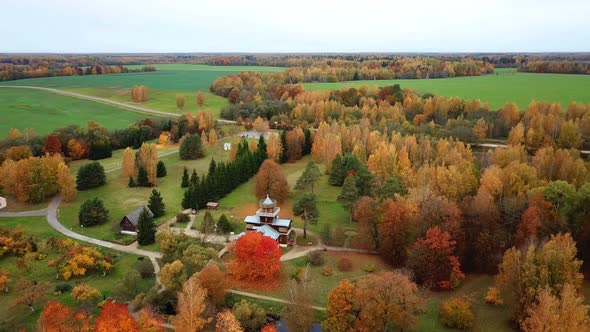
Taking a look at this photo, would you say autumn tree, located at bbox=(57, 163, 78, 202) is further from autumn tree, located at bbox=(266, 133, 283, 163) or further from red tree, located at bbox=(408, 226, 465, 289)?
red tree, located at bbox=(408, 226, 465, 289)

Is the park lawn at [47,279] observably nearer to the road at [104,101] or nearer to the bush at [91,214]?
the bush at [91,214]

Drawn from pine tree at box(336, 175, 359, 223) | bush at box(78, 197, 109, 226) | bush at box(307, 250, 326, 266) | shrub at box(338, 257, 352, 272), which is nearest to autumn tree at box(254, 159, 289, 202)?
pine tree at box(336, 175, 359, 223)

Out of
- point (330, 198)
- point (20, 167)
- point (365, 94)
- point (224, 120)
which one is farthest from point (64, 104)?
point (330, 198)

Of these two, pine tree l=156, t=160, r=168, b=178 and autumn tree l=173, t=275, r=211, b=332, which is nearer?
autumn tree l=173, t=275, r=211, b=332

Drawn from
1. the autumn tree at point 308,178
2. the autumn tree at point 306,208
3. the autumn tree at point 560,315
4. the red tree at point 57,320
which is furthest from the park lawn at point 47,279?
the autumn tree at point 560,315

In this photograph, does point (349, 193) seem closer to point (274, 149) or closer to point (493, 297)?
point (493, 297)

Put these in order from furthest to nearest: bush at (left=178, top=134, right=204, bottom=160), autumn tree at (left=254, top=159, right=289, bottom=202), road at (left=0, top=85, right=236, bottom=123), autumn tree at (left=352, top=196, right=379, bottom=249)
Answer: road at (left=0, top=85, right=236, bottom=123)
bush at (left=178, top=134, right=204, bottom=160)
autumn tree at (left=254, top=159, right=289, bottom=202)
autumn tree at (left=352, top=196, right=379, bottom=249)
